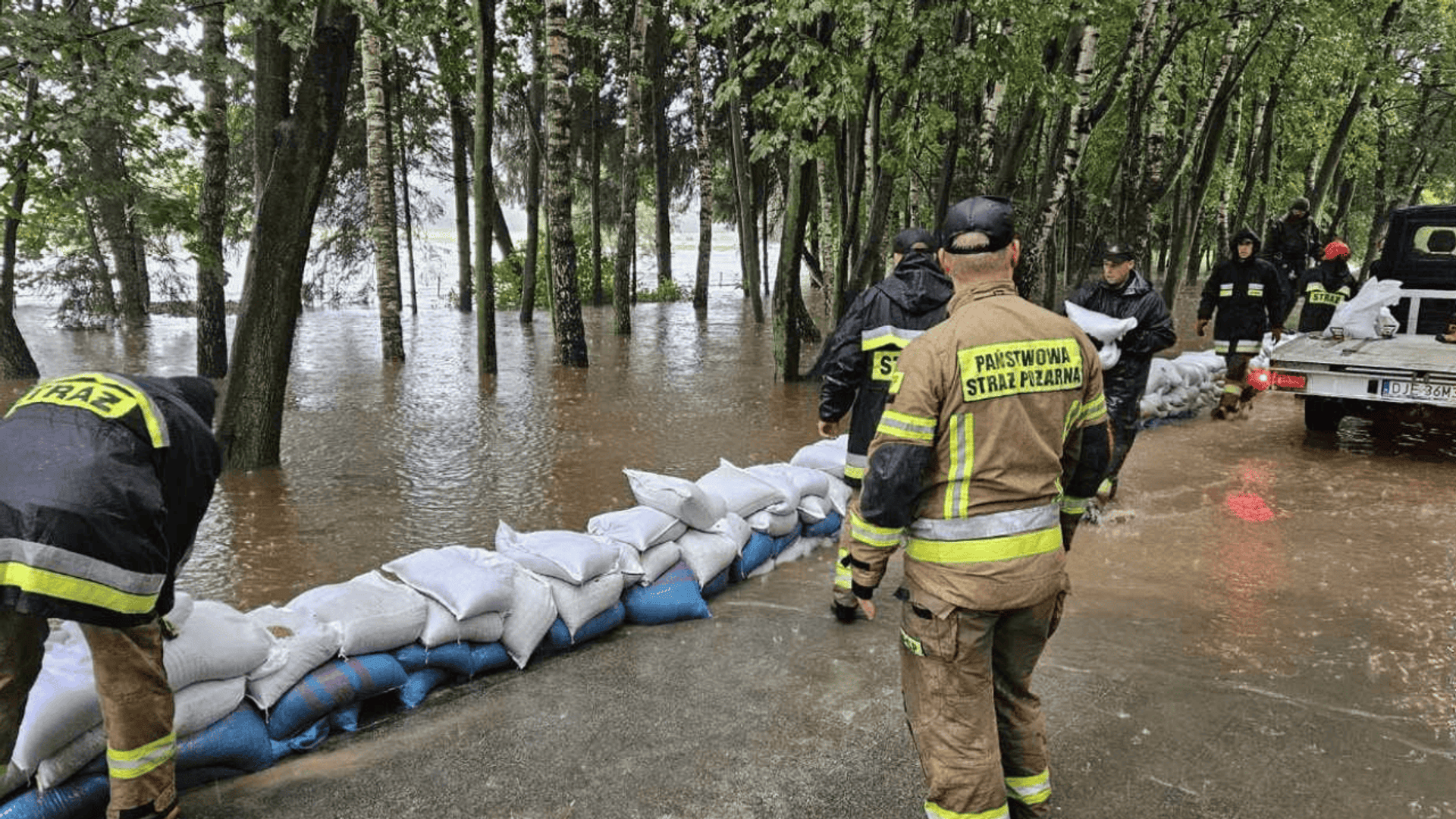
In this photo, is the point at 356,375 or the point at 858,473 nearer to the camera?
the point at 858,473

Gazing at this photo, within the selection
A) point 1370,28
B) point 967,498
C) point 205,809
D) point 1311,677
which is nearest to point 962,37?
point 1311,677

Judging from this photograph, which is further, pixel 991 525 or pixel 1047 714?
pixel 1047 714

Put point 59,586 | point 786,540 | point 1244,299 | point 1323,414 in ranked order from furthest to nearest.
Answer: point 1244,299 → point 1323,414 → point 786,540 → point 59,586

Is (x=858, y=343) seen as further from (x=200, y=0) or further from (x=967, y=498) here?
(x=200, y=0)

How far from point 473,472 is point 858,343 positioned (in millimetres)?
3674

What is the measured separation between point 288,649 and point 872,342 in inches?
101

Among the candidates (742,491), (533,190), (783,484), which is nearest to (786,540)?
(783,484)

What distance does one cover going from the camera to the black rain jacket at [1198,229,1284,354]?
8219 mm

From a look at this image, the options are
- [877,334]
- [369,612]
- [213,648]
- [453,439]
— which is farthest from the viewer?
[453,439]

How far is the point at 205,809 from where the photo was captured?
267 cm

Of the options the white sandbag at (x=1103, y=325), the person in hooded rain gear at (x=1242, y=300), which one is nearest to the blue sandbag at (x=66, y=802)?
the white sandbag at (x=1103, y=325)

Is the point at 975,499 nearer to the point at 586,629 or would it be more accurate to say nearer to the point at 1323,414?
the point at 586,629

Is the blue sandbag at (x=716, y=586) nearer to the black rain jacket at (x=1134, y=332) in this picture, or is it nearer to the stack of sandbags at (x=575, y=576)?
the stack of sandbags at (x=575, y=576)

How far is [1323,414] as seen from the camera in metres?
7.92
